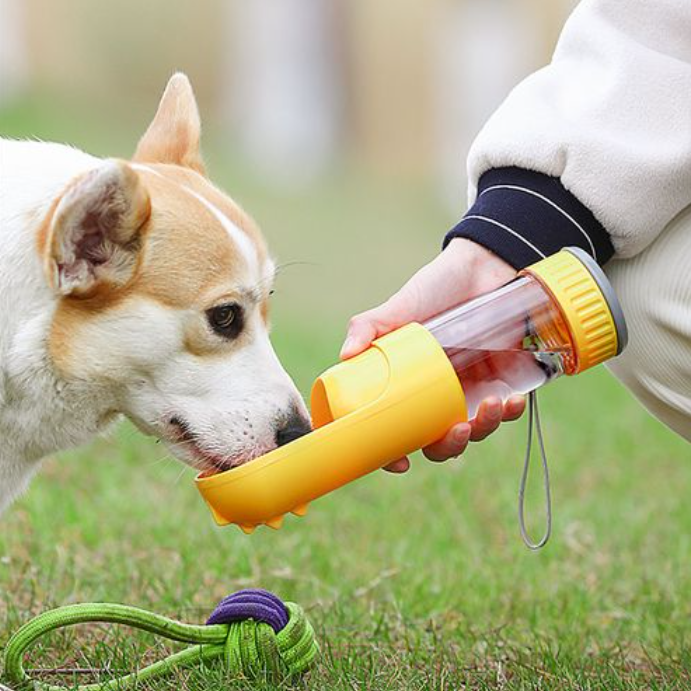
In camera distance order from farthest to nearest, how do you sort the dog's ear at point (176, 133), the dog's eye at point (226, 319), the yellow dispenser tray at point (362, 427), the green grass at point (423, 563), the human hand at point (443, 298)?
the dog's ear at point (176, 133) < the green grass at point (423, 563) < the dog's eye at point (226, 319) < the human hand at point (443, 298) < the yellow dispenser tray at point (362, 427)

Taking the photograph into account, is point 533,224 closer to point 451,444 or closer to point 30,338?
point 451,444

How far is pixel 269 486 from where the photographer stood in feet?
6.84

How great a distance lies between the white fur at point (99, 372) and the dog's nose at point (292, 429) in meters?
0.01

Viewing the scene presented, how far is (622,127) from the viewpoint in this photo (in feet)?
7.28

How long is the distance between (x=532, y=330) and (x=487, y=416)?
0.16m

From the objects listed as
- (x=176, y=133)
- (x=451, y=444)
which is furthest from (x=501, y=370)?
(x=176, y=133)

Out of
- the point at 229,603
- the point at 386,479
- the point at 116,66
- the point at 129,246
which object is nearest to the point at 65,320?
the point at 129,246

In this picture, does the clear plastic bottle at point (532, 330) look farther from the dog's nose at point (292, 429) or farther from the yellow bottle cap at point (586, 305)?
the dog's nose at point (292, 429)

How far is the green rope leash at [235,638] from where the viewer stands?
2166 mm

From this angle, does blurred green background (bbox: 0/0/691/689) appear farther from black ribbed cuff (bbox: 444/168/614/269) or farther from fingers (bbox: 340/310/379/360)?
black ribbed cuff (bbox: 444/168/614/269)

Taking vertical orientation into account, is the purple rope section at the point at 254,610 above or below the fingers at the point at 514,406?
below

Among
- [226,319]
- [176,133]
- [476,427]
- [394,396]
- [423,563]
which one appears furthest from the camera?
[423,563]

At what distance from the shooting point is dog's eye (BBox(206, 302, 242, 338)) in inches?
88.7

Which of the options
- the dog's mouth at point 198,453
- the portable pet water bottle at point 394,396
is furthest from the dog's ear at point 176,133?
the portable pet water bottle at point 394,396
